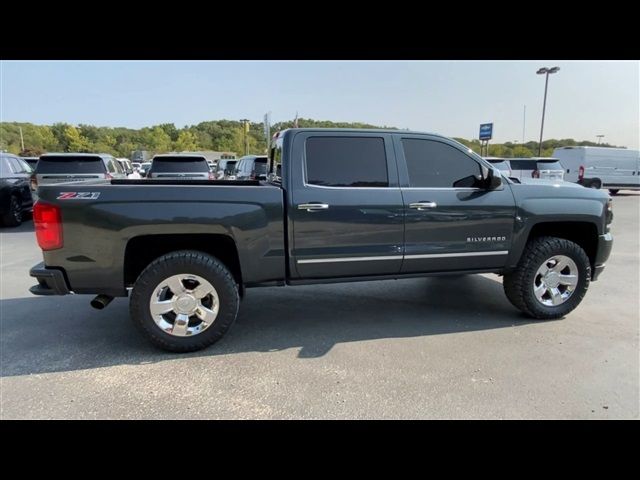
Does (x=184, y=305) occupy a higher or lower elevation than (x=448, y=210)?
lower

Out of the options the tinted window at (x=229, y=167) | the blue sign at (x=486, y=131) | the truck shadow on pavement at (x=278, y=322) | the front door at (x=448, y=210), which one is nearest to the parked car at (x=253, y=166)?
the tinted window at (x=229, y=167)

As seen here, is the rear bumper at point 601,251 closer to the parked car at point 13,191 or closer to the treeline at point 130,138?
the parked car at point 13,191

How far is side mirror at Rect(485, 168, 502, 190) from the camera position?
3943 mm

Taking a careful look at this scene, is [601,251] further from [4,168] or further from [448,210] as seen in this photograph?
[4,168]

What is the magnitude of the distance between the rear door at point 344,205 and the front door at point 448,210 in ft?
0.49

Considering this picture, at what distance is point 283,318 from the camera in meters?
4.30

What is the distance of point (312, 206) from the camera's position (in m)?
3.51

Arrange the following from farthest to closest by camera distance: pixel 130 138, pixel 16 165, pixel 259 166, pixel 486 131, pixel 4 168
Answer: pixel 130 138 → pixel 486 131 → pixel 259 166 → pixel 16 165 → pixel 4 168

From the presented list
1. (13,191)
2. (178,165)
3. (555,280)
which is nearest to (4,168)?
(13,191)

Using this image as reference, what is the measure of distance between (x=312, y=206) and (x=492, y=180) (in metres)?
1.92

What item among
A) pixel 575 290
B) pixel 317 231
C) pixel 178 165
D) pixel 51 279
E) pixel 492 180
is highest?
pixel 178 165

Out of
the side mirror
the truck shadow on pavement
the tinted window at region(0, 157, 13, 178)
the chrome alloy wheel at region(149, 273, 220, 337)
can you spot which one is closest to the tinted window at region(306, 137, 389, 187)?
the side mirror

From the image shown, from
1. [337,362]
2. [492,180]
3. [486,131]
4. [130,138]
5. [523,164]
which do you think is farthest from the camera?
[130,138]
